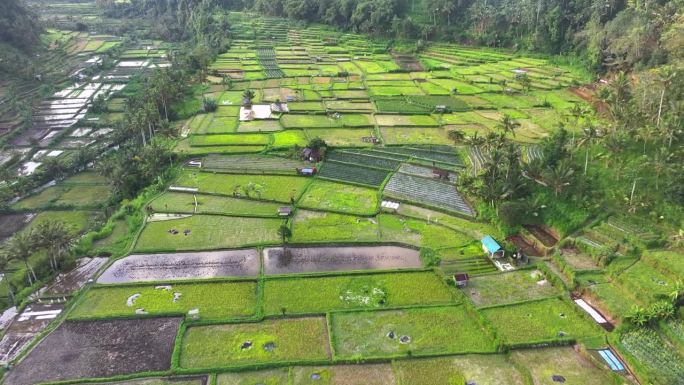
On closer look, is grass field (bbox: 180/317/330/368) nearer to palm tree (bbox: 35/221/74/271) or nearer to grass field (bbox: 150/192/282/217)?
palm tree (bbox: 35/221/74/271)

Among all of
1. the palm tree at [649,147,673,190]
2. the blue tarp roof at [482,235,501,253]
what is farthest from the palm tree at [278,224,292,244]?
the palm tree at [649,147,673,190]

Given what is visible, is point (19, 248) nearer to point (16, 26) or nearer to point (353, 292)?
point (353, 292)

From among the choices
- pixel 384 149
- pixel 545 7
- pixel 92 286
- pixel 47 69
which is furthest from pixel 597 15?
pixel 47 69

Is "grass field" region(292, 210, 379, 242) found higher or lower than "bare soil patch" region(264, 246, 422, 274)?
higher

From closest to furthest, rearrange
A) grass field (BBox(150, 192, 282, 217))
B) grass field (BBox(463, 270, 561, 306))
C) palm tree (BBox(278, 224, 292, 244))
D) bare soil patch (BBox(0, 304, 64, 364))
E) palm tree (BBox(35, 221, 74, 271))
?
bare soil patch (BBox(0, 304, 64, 364)) < grass field (BBox(463, 270, 561, 306)) < palm tree (BBox(35, 221, 74, 271)) < palm tree (BBox(278, 224, 292, 244)) < grass field (BBox(150, 192, 282, 217))

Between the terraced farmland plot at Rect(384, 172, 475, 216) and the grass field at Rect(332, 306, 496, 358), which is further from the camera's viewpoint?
the terraced farmland plot at Rect(384, 172, 475, 216)

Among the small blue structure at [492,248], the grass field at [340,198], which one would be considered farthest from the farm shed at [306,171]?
the small blue structure at [492,248]
